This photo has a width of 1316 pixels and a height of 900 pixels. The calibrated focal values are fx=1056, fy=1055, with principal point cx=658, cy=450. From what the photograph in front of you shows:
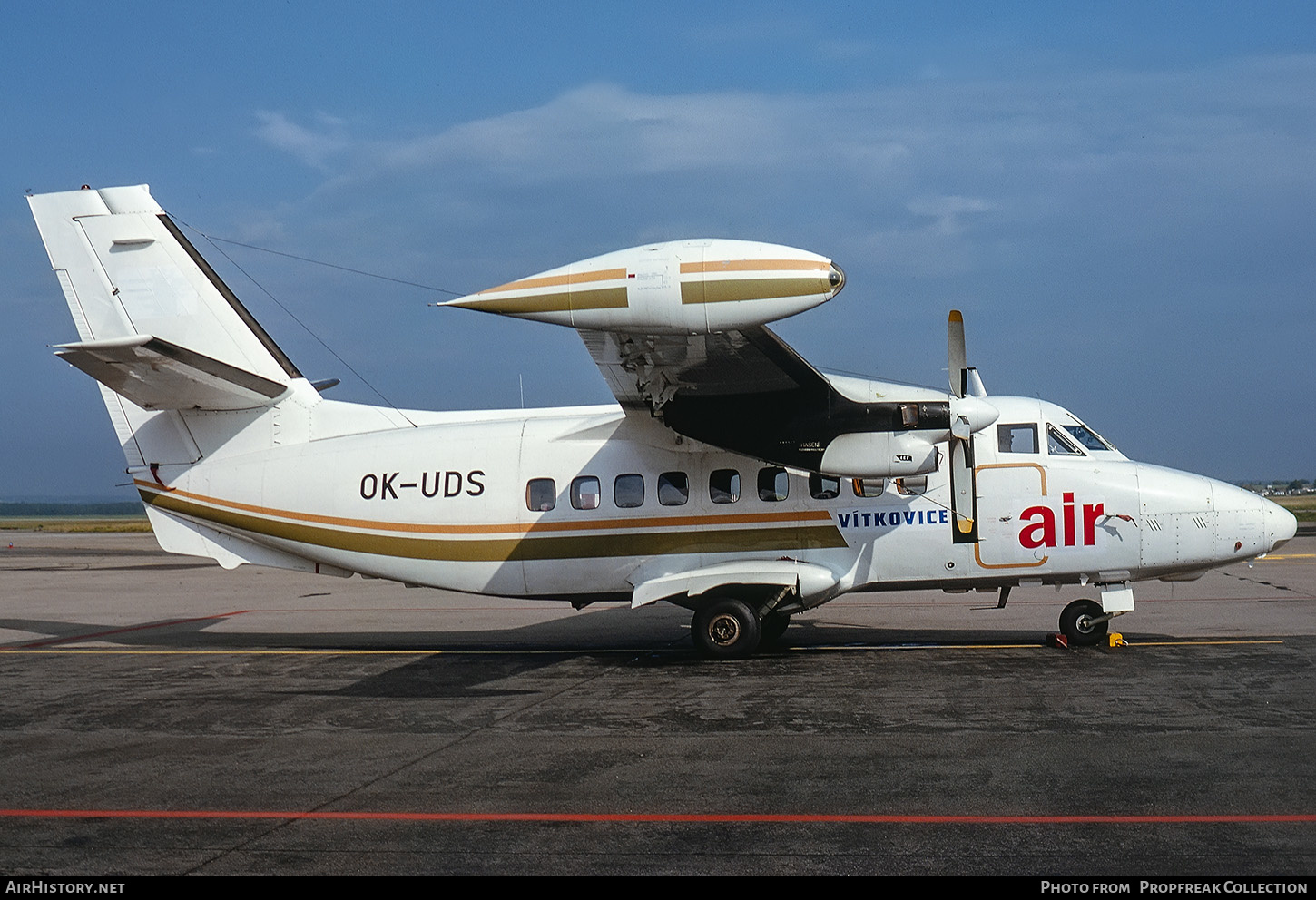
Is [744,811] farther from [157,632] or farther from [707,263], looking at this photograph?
[157,632]

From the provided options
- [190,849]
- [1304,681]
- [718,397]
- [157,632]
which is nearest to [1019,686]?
[1304,681]

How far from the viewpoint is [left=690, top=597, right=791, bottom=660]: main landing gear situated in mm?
12930

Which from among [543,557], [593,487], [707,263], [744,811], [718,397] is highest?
[707,263]

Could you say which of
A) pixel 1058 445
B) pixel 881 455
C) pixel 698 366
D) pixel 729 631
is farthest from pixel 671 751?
pixel 1058 445

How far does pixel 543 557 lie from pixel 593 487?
1117 millimetres

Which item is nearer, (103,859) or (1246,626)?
(103,859)

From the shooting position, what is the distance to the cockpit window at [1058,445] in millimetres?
13172

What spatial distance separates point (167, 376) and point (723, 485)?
7322 millimetres

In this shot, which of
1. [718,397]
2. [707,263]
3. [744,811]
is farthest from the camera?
[718,397]

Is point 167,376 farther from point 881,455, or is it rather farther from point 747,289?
point 881,455

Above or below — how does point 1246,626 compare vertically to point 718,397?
below

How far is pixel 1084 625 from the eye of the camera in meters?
13.2

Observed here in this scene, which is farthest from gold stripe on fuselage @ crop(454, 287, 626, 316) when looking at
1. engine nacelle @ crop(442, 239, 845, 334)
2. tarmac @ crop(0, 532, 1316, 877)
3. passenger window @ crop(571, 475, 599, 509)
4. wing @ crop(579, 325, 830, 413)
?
passenger window @ crop(571, 475, 599, 509)

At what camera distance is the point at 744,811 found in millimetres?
6664
